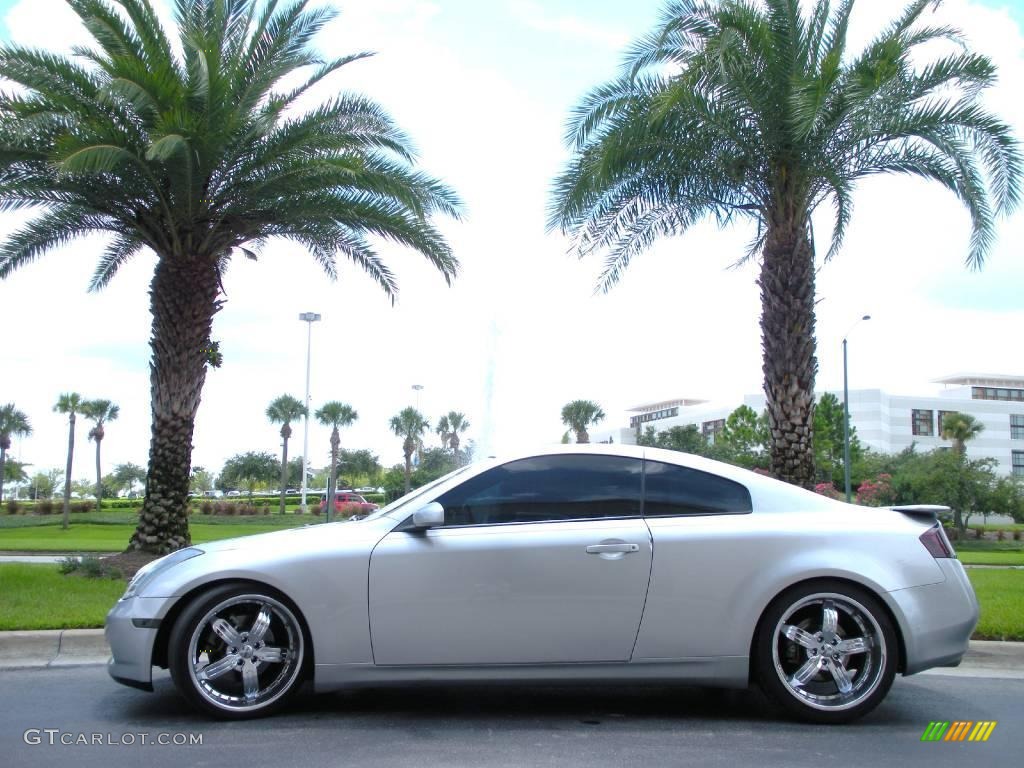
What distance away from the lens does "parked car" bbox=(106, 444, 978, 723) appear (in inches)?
194

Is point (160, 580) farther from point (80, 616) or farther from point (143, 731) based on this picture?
point (80, 616)

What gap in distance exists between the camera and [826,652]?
16.4ft

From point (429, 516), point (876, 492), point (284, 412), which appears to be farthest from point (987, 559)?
point (284, 412)

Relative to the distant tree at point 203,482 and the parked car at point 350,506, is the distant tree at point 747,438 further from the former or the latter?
the distant tree at point 203,482

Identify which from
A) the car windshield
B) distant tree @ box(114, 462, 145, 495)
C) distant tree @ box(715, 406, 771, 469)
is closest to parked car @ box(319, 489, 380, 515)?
distant tree @ box(715, 406, 771, 469)

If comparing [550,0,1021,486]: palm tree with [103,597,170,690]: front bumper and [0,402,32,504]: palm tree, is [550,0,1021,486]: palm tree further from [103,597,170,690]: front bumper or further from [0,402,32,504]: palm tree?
[0,402,32,504]: palm tree

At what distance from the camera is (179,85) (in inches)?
456

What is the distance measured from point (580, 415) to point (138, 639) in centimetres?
6421

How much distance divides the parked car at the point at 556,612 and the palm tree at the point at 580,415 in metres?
63.6

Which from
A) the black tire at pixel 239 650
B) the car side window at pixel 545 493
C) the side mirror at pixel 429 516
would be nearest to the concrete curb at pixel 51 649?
the black tire at pixel 239 650

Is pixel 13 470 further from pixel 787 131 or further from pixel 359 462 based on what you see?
pixel 787 131

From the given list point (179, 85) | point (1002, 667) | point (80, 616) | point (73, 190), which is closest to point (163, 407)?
point (73, 190)

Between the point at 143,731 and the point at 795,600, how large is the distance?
11.2 ft

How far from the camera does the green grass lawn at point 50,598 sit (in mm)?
7383
